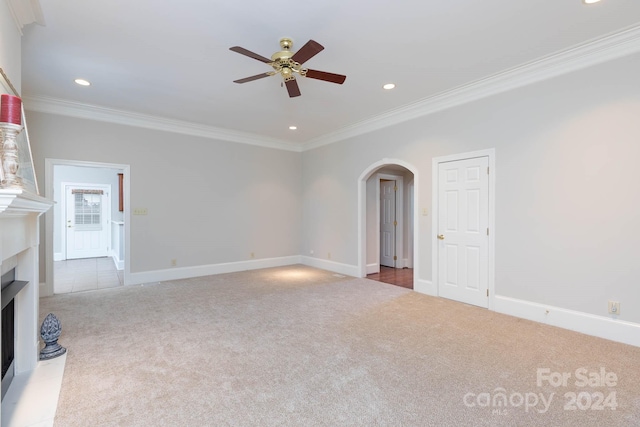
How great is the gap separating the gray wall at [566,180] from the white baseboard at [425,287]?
3.08 ft

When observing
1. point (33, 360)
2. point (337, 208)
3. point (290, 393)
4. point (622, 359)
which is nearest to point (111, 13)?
point (33, 360)

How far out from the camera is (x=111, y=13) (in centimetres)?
262

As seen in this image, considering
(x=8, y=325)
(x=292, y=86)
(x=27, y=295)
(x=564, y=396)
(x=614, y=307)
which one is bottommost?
(x=564, y=396)

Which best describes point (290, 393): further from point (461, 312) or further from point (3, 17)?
point (3, 17)

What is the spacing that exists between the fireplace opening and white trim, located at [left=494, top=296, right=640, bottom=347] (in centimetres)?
473

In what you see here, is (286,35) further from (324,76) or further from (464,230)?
(464,230)

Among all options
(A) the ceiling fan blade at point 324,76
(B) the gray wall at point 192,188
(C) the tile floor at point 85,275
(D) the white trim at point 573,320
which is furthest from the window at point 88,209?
(D) the white trim at point 573,320

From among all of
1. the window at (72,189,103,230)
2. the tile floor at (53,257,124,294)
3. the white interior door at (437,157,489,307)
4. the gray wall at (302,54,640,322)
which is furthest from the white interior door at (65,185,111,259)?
the gray wall at (302,54,640,322)

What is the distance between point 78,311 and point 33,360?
167 cm

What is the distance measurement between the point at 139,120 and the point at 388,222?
549cm

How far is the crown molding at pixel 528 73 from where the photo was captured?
2.96 metres

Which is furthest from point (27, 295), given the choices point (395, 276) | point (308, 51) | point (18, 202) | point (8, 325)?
point (395, 276)

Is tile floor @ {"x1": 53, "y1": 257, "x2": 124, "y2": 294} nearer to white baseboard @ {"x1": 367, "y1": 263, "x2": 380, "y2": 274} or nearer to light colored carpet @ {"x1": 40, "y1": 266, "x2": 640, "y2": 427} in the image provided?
light colored carpet @ {"x1": 40, "y1": 266, "x2": 640, "y2": 427}

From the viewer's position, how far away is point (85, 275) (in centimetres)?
627
